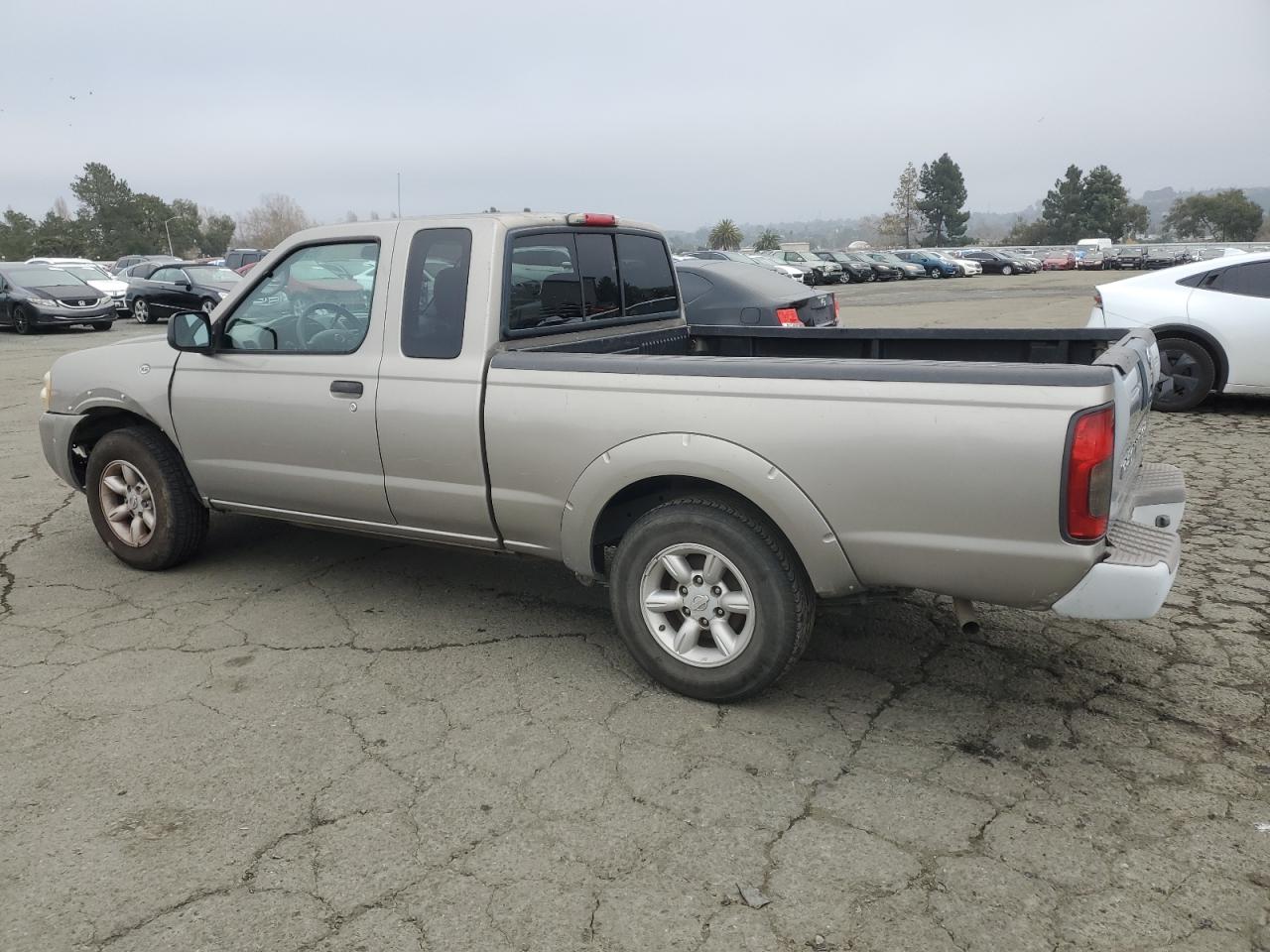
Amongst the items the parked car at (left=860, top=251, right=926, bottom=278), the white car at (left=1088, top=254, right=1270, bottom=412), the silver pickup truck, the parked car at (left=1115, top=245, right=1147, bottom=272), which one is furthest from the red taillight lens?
the parked car at (left=1115, top=245, right=1147, bottom=272)

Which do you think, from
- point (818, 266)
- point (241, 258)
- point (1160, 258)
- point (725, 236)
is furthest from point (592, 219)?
point (725, 236)

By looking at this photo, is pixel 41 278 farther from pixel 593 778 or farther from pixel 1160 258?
pixel 1160 258

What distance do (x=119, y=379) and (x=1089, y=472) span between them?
4.50m

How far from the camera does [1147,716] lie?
3406 mm

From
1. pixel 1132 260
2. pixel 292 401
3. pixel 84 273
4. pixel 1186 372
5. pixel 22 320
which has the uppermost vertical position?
pixel 84 273

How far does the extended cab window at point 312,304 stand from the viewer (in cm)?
418

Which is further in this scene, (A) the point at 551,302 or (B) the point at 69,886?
(A) the point at 551,302

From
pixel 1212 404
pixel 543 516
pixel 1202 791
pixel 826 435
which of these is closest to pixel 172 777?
pixel 543 516

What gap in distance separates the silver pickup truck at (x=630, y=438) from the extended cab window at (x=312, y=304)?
12 mm

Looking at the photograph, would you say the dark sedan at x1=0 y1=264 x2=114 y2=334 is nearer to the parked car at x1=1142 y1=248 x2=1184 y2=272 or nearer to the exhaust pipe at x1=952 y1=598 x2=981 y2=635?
the exhaust pipe at x1=952 y1=598 x2=981 y2=635

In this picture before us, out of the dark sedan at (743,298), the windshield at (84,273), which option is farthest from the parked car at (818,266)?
the dark sedan at (743,298)

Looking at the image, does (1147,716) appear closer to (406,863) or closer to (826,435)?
(826,435)

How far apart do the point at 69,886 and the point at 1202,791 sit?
335 centimetres

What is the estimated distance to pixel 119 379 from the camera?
483 cm
